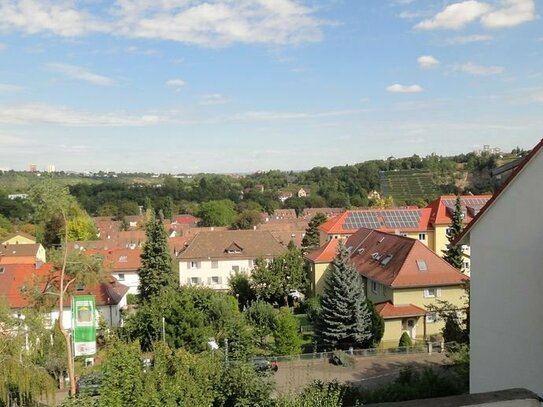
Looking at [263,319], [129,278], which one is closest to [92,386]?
[263,319]

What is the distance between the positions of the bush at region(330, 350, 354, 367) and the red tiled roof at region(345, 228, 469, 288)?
6.27 metres

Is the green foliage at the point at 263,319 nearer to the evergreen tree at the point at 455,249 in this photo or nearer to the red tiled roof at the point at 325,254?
the red tiled roof at the point at 325,254

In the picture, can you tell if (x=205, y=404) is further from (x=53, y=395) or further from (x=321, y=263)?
(x=321, y=263)

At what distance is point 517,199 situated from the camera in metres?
8.65

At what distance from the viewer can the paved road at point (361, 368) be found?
68.7 ft

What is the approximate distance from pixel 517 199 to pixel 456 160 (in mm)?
141994

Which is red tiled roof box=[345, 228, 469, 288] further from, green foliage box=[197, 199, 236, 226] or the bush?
green foliage box=[197, 199, 236, 226]

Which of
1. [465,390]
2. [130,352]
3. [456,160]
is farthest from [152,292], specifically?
[456,160]

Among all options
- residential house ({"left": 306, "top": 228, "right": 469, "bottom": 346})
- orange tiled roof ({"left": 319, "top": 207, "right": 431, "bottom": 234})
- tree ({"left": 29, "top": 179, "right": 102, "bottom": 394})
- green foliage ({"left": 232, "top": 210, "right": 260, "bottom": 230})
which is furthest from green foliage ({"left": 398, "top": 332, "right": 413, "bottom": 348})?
green foliage ({"left": 232, "top": 210, "right": 260, "bottom": 230})

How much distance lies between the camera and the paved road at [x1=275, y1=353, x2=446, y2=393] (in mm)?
20953

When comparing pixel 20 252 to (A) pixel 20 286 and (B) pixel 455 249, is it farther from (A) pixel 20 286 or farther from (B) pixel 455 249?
(B) pixel 455 249

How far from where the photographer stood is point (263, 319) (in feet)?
96.5

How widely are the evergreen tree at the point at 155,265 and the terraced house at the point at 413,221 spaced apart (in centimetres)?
1626

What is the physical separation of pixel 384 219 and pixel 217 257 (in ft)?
56.3
